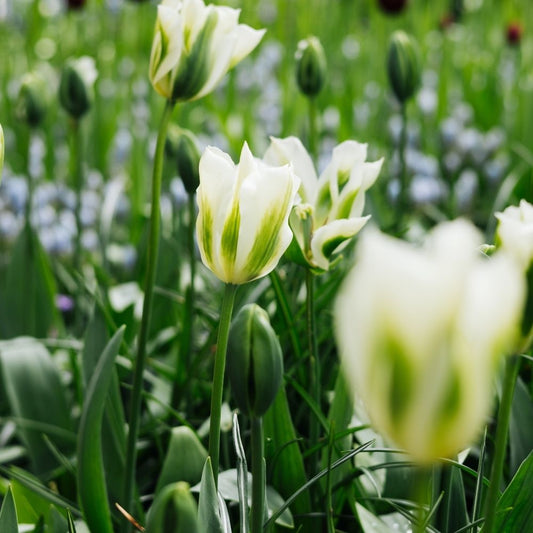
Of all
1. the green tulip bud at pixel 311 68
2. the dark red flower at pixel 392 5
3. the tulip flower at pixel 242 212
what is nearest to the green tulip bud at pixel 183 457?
the tulip flower at pixel 242 212

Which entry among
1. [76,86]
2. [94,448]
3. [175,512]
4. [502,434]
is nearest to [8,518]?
[94,448]

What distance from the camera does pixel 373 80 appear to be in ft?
10.0

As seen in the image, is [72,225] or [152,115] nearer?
[72,225]

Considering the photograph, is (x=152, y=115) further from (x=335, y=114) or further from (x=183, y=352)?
(x=183, y=352)

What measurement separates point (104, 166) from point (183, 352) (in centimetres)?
139

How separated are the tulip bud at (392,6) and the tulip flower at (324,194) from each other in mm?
1940

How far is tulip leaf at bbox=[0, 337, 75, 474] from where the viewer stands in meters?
1.19

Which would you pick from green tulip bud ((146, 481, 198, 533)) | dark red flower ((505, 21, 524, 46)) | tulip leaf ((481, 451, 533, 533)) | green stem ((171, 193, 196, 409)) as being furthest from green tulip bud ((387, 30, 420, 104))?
dark red flower ((505, 21, 524, 46))

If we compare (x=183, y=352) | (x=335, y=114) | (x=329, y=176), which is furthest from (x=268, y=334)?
(x=335, y=114)

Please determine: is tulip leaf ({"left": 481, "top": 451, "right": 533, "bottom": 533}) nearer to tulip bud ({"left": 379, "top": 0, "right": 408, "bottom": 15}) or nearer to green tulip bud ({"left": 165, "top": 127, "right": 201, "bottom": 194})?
green tulip bud ({"left": 165, "top": 127, "right": 201, "bottom": 194})

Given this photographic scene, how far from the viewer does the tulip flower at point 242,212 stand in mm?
590

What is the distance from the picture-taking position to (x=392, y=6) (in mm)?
2645

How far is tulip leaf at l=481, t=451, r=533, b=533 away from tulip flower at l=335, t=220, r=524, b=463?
383 millimetres

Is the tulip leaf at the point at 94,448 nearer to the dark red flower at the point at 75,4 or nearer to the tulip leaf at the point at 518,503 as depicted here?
the tulip leaf at the point at 518,503
